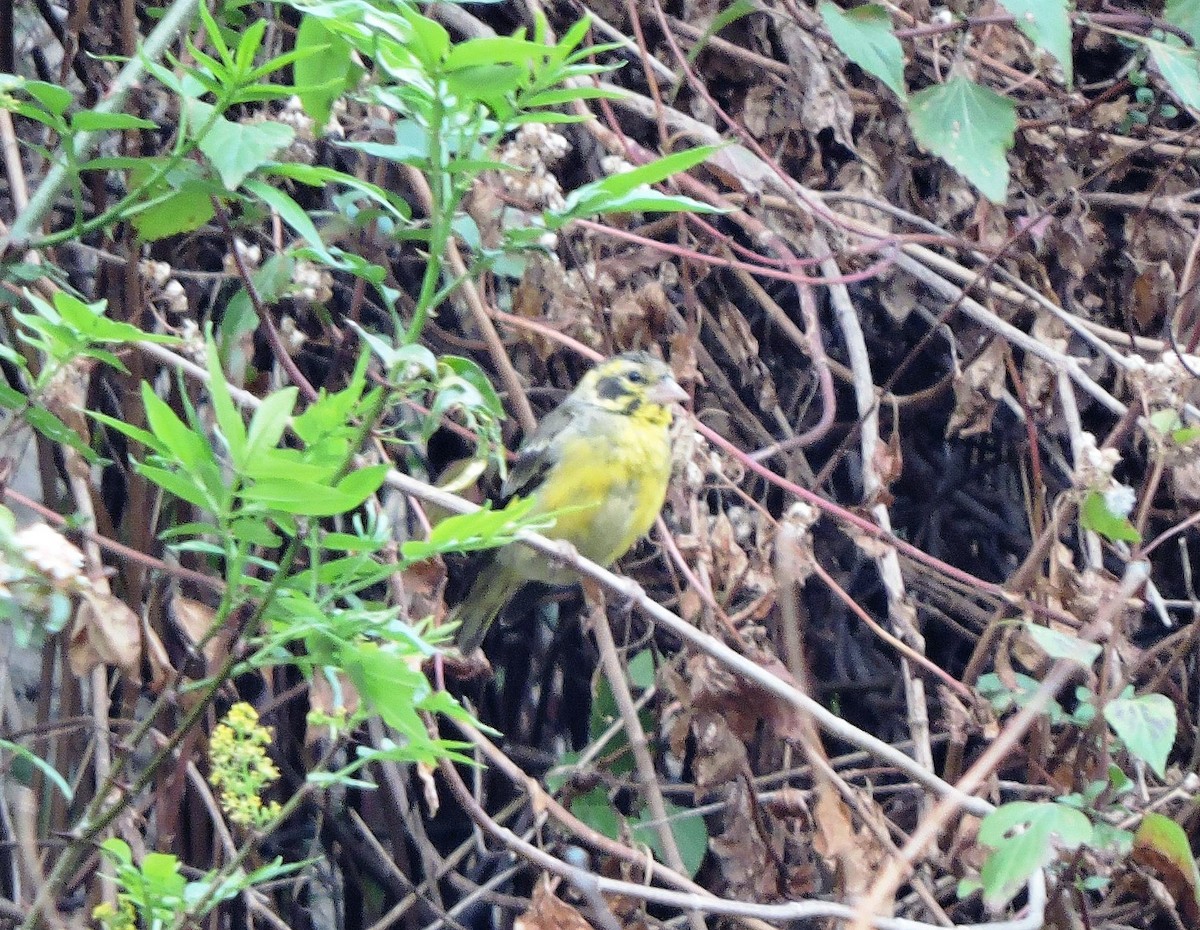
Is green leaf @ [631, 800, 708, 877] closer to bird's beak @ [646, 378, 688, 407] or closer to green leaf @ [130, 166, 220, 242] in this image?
bird's beak @ [646, 378, 688, 407]

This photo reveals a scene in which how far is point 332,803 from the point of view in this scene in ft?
9.67

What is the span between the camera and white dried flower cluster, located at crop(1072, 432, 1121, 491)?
2.30 meters

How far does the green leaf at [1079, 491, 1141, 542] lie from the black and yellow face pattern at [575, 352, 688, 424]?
2.80 ft

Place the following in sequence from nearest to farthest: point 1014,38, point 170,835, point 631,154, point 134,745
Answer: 1. point 134,745
2. point 170,835
3. point 631,154
4. point 1014,38

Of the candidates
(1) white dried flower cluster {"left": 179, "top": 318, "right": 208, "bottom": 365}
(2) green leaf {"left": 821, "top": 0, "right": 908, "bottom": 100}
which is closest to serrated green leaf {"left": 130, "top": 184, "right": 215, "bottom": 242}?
(1) white dried flower cluster {"left": 179, "top": 318, "right": 208, "bottom": 365}

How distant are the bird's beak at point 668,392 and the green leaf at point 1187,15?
48.3 inches

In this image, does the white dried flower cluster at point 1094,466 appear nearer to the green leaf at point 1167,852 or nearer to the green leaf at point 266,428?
the green leaf at point 1167,852

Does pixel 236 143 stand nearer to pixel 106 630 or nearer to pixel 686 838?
pixel 106 630

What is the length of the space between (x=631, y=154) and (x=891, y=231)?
648 millimetres

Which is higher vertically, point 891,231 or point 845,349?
point 891,231

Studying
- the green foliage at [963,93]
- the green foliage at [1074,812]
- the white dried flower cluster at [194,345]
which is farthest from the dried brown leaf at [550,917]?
the green foliage at [963,93]

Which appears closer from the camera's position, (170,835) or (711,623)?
(170,835)

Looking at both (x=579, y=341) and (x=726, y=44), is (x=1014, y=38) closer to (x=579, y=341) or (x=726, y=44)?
(x=726, y=44)

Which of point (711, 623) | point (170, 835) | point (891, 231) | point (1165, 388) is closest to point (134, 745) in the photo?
point (170, 835)
